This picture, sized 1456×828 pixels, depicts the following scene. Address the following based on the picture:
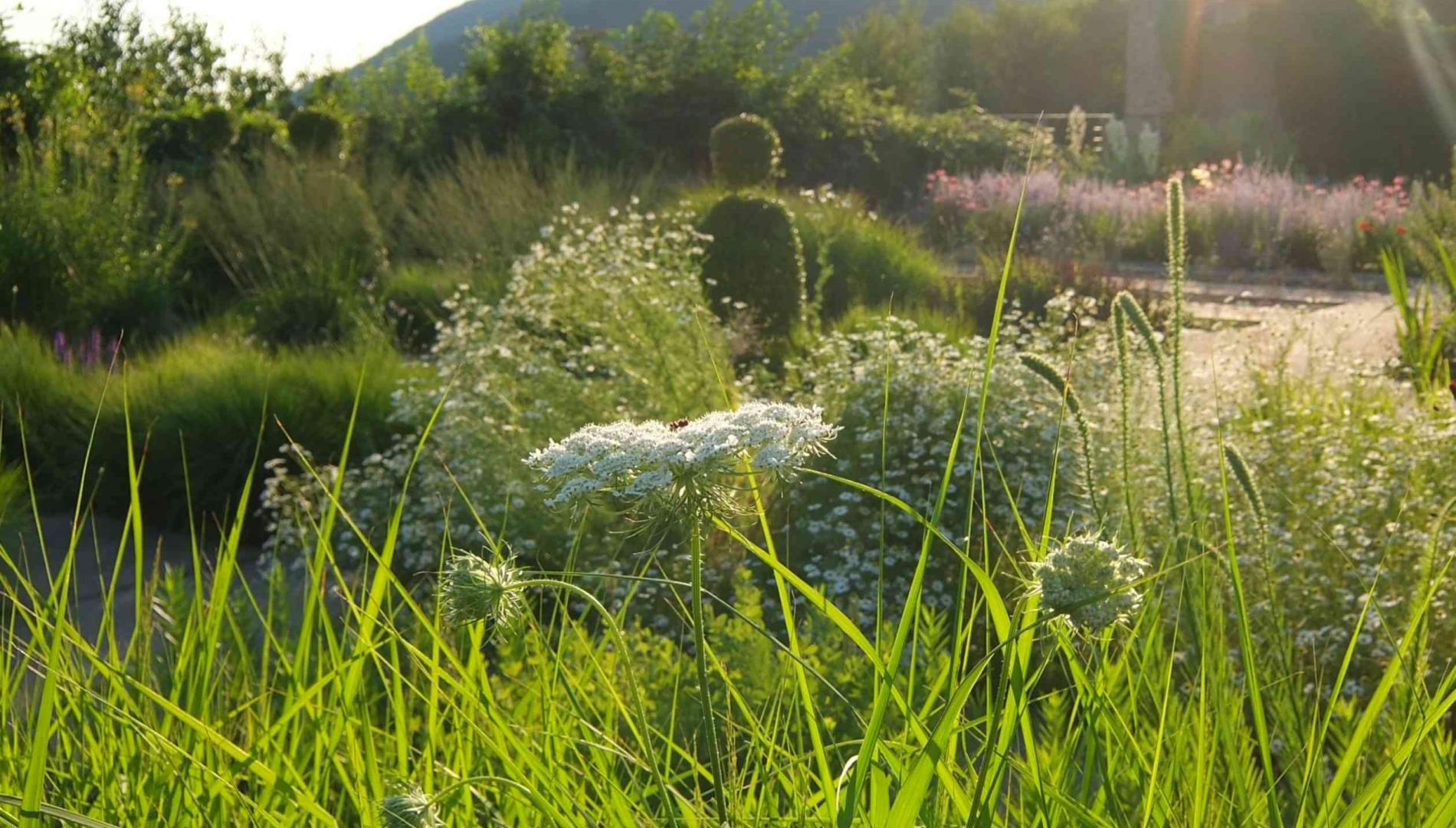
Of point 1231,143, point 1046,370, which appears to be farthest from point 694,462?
point 1231,143

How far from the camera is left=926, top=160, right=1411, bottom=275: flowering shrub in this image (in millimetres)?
14094

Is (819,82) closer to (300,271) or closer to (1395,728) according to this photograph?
(300,271)

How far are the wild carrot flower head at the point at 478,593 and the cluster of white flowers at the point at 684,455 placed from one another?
0.26 ft

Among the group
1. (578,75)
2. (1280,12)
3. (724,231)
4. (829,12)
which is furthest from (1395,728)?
(829,12)

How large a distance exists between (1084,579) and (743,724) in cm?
159

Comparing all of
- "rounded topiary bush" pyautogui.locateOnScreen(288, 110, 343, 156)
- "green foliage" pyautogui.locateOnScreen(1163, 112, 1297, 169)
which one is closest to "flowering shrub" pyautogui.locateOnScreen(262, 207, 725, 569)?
"rounded topiary bush" pyautogui.locateOnScreen(288, 110, 343, 156)

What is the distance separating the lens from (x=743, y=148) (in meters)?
11.4

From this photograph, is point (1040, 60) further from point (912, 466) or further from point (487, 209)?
point (912, 466)

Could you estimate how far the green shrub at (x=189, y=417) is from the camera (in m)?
6.13

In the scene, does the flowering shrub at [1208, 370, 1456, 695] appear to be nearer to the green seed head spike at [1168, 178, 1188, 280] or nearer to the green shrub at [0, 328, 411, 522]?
the green seed head spike at [1168, 178, 1188, 280]

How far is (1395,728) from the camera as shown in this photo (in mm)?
1843

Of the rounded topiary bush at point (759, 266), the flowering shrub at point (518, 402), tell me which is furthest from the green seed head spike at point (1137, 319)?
the rounded topiary bush at point (759, 266)

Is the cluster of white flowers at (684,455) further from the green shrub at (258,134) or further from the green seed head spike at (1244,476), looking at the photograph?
the green shrub at (258,134)

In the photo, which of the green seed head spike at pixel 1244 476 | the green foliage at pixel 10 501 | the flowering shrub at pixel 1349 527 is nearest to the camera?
the green seed head spike at pixel 1244 476
